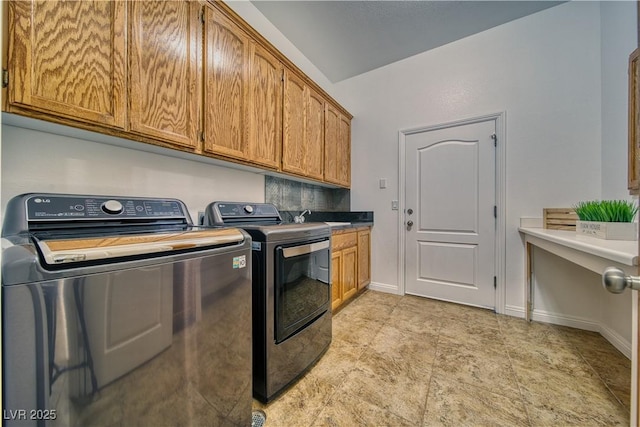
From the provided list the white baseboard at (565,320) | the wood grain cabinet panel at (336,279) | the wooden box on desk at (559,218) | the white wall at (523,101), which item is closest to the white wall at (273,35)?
the white wall at (523,101)

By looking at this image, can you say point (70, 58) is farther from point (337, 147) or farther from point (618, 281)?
point (337, 147)

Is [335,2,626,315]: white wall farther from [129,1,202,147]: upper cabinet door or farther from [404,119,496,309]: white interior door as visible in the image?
[129,1,202,147]: upper cabinet door

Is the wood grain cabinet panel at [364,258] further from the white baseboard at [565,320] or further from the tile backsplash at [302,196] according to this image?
the white baseboard at [565,320]

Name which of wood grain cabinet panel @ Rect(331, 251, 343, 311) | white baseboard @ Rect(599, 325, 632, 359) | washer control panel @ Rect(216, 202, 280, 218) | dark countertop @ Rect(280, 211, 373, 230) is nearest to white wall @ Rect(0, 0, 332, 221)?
washer control panel @ Rect(216, 202, 280, 218)

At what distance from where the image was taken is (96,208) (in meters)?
1.12

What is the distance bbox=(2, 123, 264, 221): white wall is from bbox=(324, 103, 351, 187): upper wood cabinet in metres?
1.25

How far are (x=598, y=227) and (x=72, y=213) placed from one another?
2.72m

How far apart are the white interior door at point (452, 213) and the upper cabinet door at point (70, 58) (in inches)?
103

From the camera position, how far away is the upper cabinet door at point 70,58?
3.05 feet

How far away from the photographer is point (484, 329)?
207 cm

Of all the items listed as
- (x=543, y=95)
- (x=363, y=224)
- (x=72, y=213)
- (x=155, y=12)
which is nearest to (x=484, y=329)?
(x=363, y=224)

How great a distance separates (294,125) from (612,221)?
2243 mm

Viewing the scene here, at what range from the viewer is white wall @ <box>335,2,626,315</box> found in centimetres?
209

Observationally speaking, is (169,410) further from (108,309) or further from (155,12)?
(155,12)
